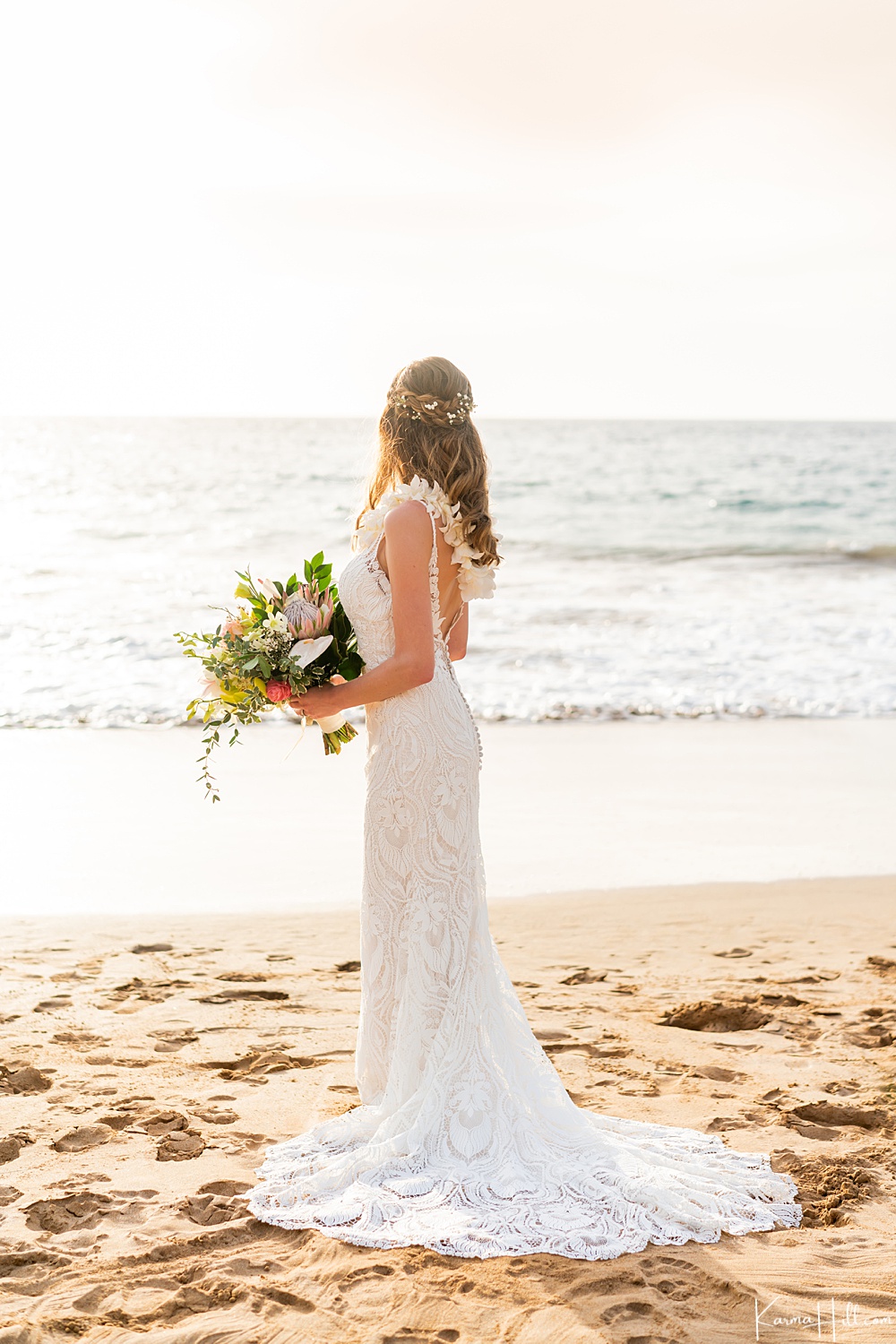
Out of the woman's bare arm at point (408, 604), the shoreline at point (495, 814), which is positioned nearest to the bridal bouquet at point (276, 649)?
the woman's bare arm at point (408, 604)

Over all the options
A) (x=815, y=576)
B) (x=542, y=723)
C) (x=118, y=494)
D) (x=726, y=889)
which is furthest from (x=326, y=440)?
(x=726, y=889)

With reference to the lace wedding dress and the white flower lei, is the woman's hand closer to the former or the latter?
the lace wedding dress

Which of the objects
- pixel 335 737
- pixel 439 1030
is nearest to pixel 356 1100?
pixel 439 1030

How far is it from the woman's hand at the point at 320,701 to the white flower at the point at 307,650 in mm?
99

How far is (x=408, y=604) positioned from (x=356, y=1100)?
1.77 meters

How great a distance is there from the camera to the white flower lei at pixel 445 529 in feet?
11.6

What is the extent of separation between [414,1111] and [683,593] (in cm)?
1653

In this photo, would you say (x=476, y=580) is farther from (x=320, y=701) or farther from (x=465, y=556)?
(x=320, y=701)

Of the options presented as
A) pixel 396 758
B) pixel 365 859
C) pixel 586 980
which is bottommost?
pixel 586 980

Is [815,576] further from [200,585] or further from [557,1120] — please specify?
[557,1120]

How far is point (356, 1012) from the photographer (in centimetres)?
494

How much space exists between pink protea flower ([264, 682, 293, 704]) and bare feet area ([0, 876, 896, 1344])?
55.6 inches

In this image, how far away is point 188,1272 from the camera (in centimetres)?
301

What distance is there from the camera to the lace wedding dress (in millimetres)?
3223
